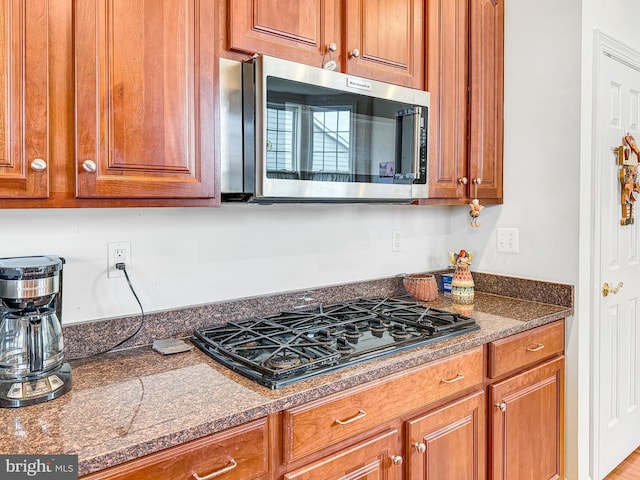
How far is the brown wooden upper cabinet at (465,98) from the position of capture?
196 centimetres

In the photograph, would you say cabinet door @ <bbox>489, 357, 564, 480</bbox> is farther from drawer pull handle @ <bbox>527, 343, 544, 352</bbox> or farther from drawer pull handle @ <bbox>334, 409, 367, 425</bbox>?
drawer pull handle @ <bbox>334, 409, 367, 425</bbox>

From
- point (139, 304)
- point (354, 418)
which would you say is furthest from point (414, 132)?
point (139, 304)

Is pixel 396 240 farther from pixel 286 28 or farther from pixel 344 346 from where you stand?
pixel 286 28

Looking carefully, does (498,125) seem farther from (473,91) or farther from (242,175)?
(242,175)

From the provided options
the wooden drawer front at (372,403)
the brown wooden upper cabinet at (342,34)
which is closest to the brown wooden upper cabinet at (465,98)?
the brown wooden upper cabinet at (342,34)

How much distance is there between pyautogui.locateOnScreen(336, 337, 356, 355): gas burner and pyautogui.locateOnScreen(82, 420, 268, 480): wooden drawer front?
14.1 inches

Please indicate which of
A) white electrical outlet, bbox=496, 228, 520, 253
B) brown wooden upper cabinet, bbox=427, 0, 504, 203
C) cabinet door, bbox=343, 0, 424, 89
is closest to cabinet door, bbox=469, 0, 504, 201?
brown wooden upper cabinet, bbox=427, 0, 504, 203

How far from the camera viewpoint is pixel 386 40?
1.77 m

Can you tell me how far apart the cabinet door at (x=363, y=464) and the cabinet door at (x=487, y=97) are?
1.20m

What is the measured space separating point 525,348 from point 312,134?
3.81ft

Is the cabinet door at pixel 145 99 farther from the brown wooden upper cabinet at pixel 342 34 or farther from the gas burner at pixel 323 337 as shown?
the gas burner at pixel 323 337

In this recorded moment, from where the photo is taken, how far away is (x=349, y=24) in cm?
165

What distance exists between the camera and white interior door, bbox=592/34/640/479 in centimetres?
216

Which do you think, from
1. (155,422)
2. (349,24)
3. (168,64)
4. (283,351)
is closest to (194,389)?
(155,422)
